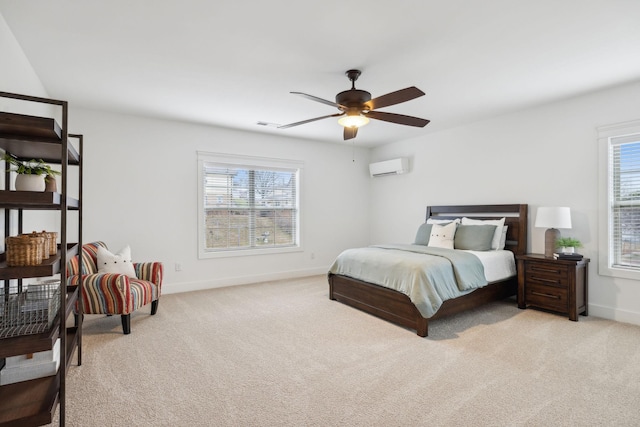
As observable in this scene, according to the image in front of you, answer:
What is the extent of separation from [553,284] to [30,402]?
183 inches

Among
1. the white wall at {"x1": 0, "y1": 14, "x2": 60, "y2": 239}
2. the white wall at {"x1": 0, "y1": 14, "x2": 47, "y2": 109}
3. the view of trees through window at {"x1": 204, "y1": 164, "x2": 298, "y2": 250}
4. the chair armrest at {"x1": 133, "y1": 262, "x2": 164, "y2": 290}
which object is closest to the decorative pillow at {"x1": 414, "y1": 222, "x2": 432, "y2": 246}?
the view of trees through window at {"x1": 204, "y1": 164, "x2": 298, "y2": 250}

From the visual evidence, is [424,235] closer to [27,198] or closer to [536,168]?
[536,168]

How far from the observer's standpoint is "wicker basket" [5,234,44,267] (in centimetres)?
159

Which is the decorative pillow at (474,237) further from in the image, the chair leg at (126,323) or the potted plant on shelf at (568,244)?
the chair leg at (126,323)

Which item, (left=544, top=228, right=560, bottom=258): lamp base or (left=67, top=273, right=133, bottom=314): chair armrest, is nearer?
(left=67, top=273, right=133, bottom=314): chair armrest

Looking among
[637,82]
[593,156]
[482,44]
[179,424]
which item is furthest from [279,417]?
[637,82]

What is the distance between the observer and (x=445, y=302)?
3.45 metres

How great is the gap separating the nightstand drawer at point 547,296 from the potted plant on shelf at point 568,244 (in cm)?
45

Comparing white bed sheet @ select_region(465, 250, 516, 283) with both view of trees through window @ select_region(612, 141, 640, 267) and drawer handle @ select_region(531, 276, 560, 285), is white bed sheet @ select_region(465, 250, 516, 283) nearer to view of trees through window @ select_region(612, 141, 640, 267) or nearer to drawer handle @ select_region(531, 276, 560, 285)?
drawer handle @ select_region(531, 276, 560, 285)

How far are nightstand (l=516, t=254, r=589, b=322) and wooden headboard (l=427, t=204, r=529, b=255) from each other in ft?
1.21

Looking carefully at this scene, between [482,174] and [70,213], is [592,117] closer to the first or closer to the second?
[482,174]

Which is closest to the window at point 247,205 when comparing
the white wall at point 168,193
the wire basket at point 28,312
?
the white wall at point 168,193

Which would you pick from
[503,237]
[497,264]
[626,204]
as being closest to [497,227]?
[503,237]

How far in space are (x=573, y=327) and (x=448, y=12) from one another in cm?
329
